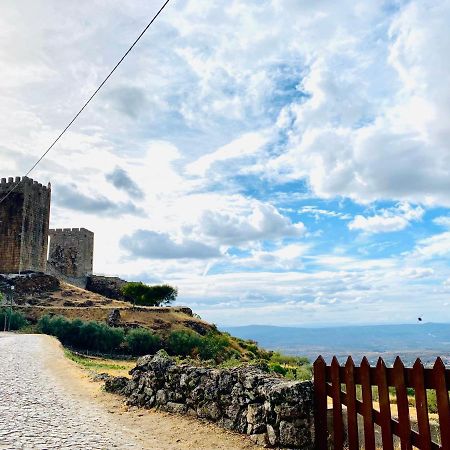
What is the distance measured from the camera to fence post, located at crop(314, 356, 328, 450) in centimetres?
705

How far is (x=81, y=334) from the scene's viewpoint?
42.2 m

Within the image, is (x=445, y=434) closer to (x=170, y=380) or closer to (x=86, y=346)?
(x=170, y=380)

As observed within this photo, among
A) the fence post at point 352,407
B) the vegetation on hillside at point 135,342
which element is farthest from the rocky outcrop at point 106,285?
the fence post at point 352,407

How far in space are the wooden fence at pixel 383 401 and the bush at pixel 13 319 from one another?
41.2m

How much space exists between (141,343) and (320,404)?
39.1 metres

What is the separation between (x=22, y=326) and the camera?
44125 millimetres

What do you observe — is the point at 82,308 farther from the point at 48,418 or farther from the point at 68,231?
the point at 48,418

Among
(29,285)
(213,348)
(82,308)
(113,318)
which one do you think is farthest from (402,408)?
(29,285)

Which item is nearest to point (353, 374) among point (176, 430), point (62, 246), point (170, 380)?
point (176, 430)

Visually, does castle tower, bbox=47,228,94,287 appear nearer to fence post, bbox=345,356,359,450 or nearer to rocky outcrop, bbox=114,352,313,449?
rocky outcrop, bbox=114,352,313,449

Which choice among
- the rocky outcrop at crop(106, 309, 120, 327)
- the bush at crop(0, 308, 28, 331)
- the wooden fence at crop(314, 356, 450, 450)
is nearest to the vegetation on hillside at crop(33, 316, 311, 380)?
the rocky outcrop at crop(106, 309, 120, 327)

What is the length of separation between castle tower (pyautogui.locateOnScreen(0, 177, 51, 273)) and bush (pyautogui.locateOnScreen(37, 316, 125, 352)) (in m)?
22.0

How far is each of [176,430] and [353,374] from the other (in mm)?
4141

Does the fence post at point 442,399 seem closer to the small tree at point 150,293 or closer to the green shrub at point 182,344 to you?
the green shrub at point 182,344
